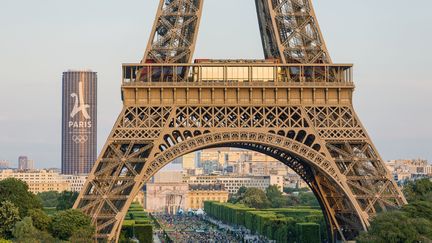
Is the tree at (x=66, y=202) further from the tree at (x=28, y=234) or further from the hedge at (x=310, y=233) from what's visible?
the tree at (x=28, y=234)

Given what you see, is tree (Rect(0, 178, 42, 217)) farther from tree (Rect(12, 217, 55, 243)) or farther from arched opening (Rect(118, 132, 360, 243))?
arched opening (Rect(118, 132, 360, 243))

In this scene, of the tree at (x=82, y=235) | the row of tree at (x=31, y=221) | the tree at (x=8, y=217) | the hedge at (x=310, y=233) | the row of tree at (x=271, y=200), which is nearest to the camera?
the tree at (x=82, y=235)

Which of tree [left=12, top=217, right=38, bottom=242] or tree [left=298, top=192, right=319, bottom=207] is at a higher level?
tree [left=298, top=192, right=319, bottom=207]

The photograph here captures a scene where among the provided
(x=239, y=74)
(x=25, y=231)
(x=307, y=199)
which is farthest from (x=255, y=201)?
(x=25, y=231)

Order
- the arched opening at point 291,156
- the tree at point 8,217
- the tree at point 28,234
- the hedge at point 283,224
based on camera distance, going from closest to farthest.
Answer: the tree at point 28,234
the arched opening at point 291,156
the tree at point 8,217
the hedge at point 283,224

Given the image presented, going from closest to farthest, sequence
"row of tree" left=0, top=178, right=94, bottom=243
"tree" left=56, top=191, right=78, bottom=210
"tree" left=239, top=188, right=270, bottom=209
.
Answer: "row of tree" left=0, top=178, right=94, bottom=243, "tree" left=56, top=191, right=78, bottom=210, "tree" left=239, top=188, right=270, bottom=209

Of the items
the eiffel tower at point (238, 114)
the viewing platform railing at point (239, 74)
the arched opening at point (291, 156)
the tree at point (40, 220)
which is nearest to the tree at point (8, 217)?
the tree at point (40, 220)

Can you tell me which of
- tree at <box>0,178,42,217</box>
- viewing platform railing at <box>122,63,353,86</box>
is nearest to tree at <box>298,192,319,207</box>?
tree at <box>0,178,42,217</box>
